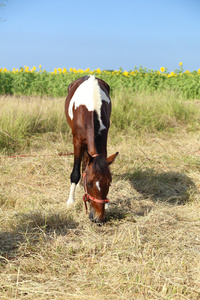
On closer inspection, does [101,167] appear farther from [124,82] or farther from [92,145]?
[124,82]

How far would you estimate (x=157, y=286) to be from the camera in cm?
221

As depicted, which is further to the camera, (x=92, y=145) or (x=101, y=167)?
(x=92, y=145)

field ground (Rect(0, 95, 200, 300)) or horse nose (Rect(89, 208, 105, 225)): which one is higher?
horse nose (Rect(89, 208, 105, 225))

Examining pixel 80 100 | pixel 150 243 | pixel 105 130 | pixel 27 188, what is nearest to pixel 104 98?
pixel 80 100

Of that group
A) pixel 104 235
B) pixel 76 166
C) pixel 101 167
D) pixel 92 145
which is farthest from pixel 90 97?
pixel 104 235

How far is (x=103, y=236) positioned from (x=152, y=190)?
1.89 meters

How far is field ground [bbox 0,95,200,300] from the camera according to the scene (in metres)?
2.22

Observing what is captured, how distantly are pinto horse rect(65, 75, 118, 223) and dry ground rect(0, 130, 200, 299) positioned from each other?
31cm

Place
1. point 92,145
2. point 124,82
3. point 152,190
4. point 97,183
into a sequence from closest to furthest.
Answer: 1. point 97,183
2. point 92,145
3. point 152,190
4. point 124,82

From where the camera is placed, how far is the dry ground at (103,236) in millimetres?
2215

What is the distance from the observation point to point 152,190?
4652 millimetres

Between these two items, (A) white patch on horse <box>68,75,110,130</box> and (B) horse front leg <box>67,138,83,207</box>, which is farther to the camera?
(B) horse front leg <box>67,138,83,207</box>

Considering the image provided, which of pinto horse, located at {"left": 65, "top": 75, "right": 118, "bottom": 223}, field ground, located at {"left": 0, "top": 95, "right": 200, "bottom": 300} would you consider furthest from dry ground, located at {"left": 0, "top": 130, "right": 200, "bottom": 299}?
pinto horse, located at {"left": 65, "top": 75, "right": 118, "bottom": 223}

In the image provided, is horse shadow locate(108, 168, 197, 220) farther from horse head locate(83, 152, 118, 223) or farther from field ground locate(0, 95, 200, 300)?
horse head locate(83, 152, 118, 223)
